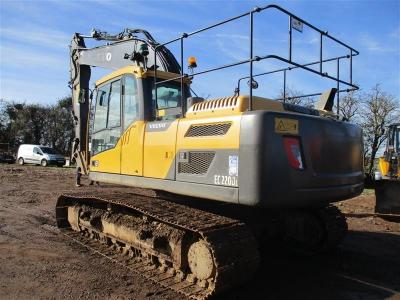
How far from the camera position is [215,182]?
4.85 metres

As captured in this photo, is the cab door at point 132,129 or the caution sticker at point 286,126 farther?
the cab door at point 132,129

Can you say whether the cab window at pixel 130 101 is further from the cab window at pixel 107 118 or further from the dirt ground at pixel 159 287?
the dirt ground at pixel 159 287

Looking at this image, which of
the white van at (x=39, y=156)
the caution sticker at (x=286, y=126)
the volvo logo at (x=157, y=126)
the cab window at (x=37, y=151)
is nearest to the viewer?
the caution sticker at (x=286, y=126)

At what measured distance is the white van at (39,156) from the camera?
33.6 m

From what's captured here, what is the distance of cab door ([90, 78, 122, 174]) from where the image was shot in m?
6.68

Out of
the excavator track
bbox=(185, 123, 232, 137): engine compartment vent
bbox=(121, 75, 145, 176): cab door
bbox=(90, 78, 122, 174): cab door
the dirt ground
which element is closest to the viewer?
the excavator track

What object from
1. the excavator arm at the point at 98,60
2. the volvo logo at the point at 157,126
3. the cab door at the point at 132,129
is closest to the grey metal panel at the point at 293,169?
the volvo logo at the point at 157,126

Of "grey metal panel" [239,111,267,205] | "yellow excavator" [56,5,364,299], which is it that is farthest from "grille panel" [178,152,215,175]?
"grey metal panel" [239,111,267,205]

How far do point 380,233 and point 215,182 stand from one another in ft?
16.5

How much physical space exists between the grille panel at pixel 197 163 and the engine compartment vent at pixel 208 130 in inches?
8.6

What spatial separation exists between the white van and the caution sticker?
31.1 m

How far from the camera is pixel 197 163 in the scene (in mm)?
5109

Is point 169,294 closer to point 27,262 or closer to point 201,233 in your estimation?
point 201,233

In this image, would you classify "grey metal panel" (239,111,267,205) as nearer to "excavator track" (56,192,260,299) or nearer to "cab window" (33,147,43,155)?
"excavator track" (56,192,260,299)
